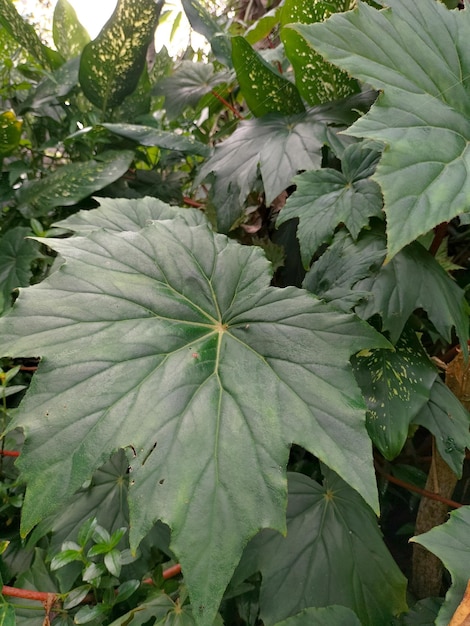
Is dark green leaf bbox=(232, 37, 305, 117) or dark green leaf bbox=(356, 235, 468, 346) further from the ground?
dark green leaf bbox=(232, 37, 305, 117)

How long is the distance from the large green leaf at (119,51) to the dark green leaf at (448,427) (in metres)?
1.15

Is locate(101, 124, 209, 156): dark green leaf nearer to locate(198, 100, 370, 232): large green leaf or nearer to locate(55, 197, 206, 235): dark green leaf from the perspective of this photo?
locate(198, 100, 370, 232): large green leaf

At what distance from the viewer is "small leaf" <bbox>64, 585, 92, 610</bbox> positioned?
0.54 m

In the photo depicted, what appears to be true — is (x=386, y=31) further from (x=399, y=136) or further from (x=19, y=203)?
(x=19, y=203)

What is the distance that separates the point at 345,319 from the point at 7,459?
688 millimetres

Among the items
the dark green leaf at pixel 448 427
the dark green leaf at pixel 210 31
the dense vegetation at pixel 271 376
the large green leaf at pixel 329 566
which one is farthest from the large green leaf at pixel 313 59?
the large green leaf at pixel 329 566

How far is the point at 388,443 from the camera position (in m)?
0.62

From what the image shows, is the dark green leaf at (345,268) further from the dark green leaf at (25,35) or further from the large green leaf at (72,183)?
the dark green leaf at (25,35)

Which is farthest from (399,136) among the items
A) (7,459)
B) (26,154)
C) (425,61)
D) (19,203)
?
(26,154)

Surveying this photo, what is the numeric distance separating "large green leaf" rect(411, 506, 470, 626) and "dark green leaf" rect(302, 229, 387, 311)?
0.26 metres

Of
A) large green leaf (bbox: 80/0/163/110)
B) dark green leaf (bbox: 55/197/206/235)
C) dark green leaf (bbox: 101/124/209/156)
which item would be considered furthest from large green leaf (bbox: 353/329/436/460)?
large green leaf (bbox: 80/0/163/110)

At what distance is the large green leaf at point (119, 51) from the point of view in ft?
4.00

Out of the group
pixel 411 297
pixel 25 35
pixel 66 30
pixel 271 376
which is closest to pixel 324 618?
pixel 271 376

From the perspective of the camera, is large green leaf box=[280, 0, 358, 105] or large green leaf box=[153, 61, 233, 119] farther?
large green leaf box=[153, 61, 233, 119]
